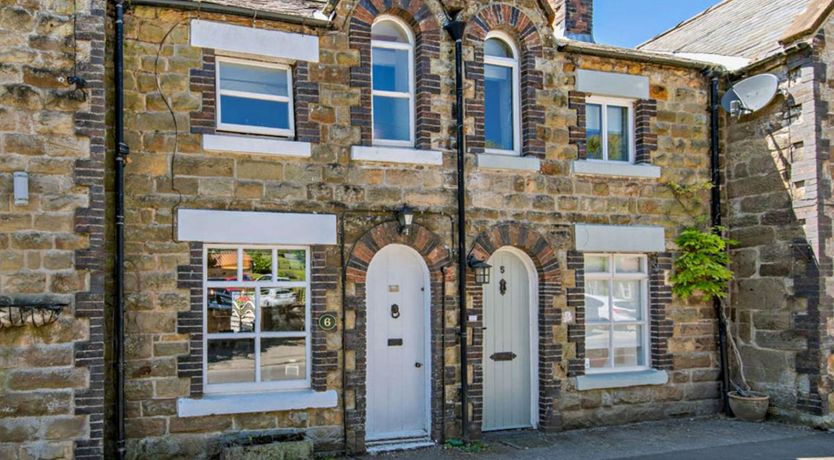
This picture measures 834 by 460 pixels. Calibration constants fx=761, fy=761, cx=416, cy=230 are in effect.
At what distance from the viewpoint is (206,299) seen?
876cm

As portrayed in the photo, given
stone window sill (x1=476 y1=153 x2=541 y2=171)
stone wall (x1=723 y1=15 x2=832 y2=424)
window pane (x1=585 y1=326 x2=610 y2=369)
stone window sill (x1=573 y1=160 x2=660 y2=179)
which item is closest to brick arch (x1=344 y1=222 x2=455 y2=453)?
stone window sill (x1=476 y1=153 x2=541 y2=171)

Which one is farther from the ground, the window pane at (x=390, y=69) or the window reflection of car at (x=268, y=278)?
the window pane at (x=390, y=69)

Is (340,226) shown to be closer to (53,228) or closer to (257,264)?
(257,264)

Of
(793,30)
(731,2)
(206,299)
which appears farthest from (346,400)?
(731,2)

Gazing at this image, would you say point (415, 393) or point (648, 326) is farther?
point (648, 326)

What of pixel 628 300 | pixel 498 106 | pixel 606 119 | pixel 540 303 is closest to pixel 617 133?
pixel 606 119

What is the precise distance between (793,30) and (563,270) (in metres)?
4.77

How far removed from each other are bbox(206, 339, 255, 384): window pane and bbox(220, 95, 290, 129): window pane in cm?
260

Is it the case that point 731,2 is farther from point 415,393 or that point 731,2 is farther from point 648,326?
point 415,393

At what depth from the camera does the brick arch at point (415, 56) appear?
9.48 meters

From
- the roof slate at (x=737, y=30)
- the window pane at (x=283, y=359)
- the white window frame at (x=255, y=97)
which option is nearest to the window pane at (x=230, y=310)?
the window pane at (x=283, y=359)

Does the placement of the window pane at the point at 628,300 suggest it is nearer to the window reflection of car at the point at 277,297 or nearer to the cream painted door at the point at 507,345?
the cream painted door at the point at 507,345

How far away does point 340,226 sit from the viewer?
928 centimetres

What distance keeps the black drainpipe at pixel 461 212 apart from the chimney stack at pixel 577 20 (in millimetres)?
4069
